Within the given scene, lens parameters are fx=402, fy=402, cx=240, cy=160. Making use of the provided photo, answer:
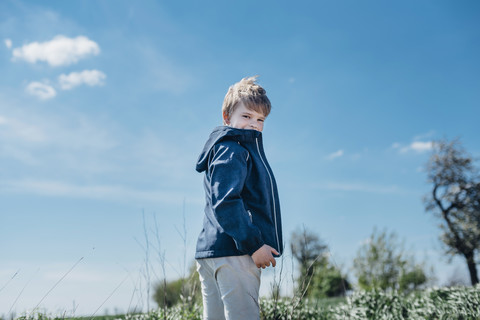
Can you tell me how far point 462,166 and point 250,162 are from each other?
1996 centimetres

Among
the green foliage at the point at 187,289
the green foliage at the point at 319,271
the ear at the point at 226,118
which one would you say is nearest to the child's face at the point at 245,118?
the ear at the point at 226,118

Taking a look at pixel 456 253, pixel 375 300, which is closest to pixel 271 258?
pixel 375 300

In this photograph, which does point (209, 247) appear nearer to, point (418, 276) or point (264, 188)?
point (264, 188)

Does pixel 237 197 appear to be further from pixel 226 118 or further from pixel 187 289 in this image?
pixel 187 289

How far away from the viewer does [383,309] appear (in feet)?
18.9

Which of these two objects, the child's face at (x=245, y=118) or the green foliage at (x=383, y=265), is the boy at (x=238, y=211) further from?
the green foliage at (x=383, y=265)

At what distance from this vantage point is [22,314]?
410 centimetres

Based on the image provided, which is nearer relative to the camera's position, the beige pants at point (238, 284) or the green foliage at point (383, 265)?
the beige pants at point (238, 284)

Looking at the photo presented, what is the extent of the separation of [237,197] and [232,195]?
1.5 inches

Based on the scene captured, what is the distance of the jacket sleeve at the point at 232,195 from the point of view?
2107 millimetres

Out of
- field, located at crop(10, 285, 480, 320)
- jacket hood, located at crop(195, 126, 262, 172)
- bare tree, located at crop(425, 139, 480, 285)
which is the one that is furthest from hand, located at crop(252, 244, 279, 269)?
bare tree, located at crop(425, 139, 480, 285)

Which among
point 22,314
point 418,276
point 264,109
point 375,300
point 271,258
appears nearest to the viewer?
point 271,258

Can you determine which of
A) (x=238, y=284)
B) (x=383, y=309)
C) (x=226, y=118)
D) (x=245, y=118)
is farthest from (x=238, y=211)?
(x=383, y=309)

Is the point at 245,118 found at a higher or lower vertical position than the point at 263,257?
higher
